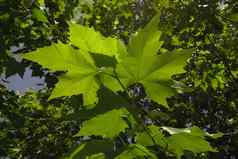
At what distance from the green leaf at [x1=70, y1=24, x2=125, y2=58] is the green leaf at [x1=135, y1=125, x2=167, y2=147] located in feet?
0.86

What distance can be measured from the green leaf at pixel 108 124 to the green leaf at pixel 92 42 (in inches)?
7.0

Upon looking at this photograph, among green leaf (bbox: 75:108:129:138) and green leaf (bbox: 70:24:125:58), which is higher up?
green leaf (bbox: 70:24:125:58)

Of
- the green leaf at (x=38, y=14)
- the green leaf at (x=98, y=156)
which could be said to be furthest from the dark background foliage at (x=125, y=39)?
the green leaf at (x=98, y=156)

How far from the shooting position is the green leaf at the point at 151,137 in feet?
4.53

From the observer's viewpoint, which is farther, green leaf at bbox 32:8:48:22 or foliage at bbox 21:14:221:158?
green leaf at bbox 32:8:48:22

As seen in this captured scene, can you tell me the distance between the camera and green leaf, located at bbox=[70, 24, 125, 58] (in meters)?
1.29

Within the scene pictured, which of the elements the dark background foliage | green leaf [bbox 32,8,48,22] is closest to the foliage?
the dark background foliage

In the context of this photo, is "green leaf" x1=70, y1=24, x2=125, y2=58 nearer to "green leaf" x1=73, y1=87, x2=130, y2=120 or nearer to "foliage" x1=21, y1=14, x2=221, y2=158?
"foliage" x1=21, y1=14, x2=221, y2=158

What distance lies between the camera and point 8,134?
21.2 ft

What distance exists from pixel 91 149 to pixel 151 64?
0.31 metres

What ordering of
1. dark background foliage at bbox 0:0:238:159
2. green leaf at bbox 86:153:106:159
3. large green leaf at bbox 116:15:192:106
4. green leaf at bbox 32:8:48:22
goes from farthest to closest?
dark background foliage at bbox 0:0:238:159, green leaf at bbox 32:8:48:22, green leaf at bbox 86:153:106:159, large green leaf at bbox 116:15:192:106

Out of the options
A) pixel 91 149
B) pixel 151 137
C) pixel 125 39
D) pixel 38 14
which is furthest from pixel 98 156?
pixel 125 39

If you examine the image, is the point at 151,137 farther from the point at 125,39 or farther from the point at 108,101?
the point at 125,39

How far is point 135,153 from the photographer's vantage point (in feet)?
4.44
